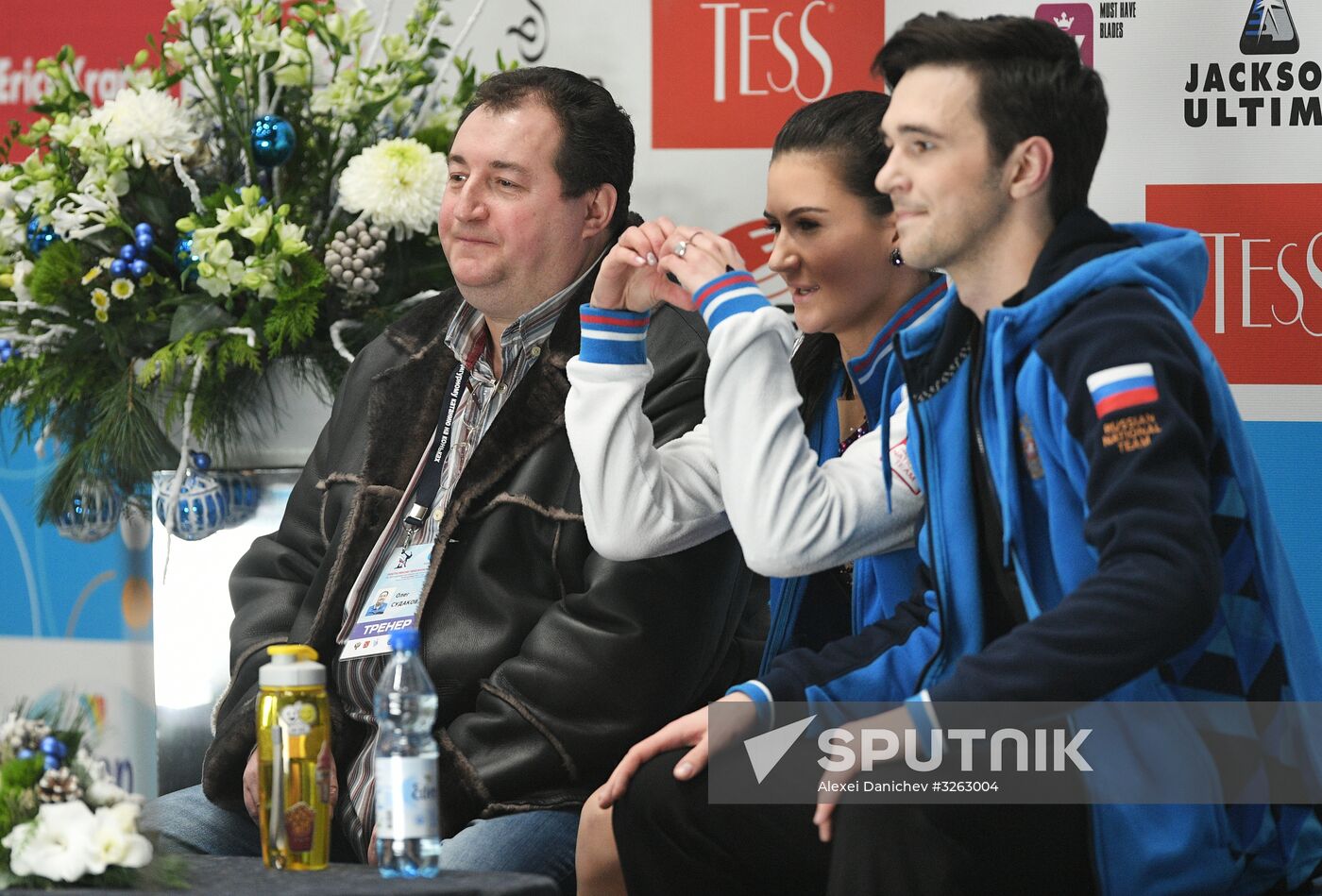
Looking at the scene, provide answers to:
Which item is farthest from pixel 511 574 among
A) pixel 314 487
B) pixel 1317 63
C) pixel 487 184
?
pixel 1317 63

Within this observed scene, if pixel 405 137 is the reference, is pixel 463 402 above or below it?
below

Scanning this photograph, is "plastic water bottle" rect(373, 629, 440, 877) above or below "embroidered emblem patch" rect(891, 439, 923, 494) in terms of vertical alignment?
below

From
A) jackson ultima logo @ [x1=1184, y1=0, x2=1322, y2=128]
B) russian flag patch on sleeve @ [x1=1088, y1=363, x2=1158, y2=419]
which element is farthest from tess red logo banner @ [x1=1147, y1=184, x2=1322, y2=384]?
russian flag patch on sleeve @ [x1=1088, y1=363, x2=1158, y2=419]

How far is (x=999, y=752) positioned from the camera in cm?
165

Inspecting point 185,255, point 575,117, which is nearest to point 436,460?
point 575,117

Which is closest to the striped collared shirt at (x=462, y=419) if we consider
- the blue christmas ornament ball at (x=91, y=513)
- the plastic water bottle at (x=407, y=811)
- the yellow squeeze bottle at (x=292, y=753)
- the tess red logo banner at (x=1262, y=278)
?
the yellow squeeze bottle at (x=292, y=753)

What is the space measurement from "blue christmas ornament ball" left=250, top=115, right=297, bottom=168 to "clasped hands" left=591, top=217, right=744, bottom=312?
41.7 inches

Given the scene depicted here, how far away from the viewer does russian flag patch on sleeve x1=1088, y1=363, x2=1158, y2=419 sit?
1.58 metres

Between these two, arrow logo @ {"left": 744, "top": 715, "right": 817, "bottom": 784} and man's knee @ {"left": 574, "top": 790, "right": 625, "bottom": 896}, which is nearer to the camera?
arrow logo @ {"left": 744, "top": 715, "right": 817, "bottom": 784}

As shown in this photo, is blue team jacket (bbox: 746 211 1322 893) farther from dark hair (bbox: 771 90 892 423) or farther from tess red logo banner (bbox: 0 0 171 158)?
tess red logo banner (bbox: 0 0 171 158)

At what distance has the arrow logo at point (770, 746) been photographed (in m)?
1.84

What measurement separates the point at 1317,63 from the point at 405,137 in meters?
1.82

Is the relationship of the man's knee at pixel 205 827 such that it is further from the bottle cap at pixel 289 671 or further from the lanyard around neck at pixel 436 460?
the bottle cap at pixel 289 671

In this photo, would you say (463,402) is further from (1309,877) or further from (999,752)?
(1309,877)
